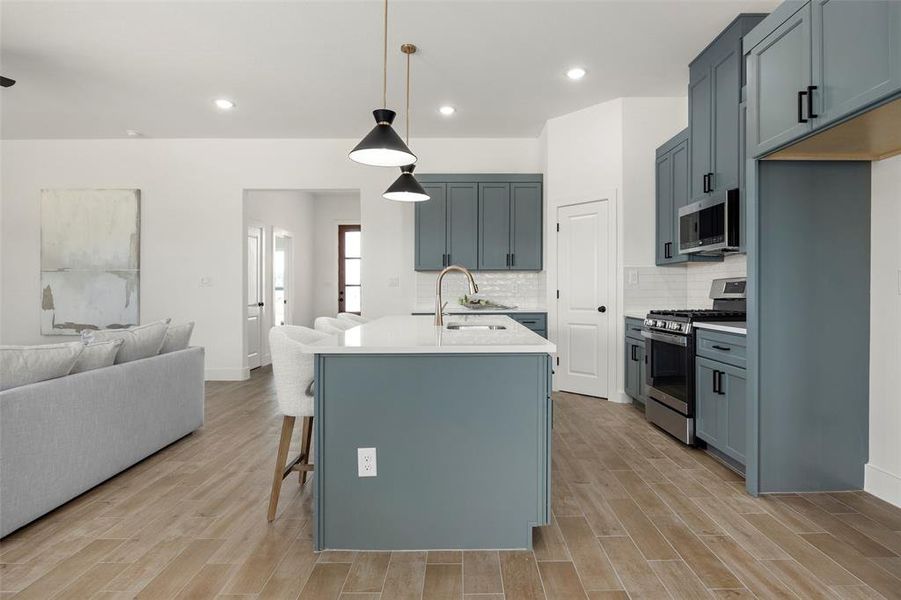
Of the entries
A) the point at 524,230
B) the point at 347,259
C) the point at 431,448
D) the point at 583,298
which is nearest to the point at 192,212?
the point at 347,259

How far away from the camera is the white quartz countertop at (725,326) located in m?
2.80

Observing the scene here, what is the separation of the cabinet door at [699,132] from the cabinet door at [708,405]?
4.49 ft

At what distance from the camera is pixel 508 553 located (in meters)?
2.07

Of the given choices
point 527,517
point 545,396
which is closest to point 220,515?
point 527,517

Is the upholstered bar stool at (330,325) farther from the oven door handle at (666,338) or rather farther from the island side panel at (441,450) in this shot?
the oven door handle at (666,338)

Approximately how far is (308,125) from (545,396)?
Answer: 4.59 meters

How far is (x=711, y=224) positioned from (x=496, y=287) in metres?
2.76

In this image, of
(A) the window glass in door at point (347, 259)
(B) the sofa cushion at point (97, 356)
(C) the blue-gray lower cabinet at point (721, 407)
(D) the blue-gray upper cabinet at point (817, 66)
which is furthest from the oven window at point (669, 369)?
(A) the window glass in door at point (347, 259)

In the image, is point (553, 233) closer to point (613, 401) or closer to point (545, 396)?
point (613, 401)

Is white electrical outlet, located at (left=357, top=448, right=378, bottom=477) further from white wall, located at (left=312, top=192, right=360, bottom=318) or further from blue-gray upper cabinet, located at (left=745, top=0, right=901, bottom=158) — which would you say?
white wall, located at (left=312, top=192, right=360, bottom=318)

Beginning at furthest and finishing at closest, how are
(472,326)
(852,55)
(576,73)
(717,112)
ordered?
(576,73)
(717,112)
(472,326)
(852,55)

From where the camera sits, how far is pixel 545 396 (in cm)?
209

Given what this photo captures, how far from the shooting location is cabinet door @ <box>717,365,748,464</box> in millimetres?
2812

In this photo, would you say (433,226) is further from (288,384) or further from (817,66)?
(817,66)
